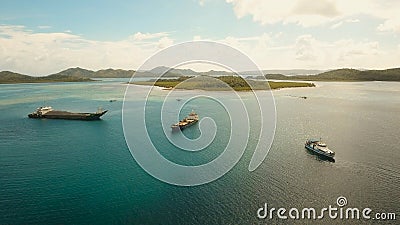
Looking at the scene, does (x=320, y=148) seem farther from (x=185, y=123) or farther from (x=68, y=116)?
(x=68, y=116)

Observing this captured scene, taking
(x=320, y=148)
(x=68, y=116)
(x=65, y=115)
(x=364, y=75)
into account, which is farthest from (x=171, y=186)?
(x=364, y=75)

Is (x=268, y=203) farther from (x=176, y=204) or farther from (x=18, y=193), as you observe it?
(x=18, y=193)

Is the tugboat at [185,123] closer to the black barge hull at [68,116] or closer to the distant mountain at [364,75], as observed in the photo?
the black barge hull at [68,116]

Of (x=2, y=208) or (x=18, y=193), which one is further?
(x=18, y=193)

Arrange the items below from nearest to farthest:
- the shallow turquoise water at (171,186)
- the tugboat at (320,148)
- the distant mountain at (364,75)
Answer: the shallow turquoise water at (171,186), the tugboat at (320,148), the distant mountain at (364,75)

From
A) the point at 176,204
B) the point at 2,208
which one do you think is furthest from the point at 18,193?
the point at 176,204

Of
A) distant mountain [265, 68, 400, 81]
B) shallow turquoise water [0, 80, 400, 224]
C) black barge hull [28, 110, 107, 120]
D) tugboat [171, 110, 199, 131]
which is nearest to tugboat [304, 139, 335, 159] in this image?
shallow turquoise water [0, 80, 400, 224]

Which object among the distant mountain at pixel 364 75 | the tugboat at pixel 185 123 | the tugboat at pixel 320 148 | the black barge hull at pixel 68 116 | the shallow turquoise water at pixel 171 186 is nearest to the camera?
the shallow turquoise water at pixel 171 186

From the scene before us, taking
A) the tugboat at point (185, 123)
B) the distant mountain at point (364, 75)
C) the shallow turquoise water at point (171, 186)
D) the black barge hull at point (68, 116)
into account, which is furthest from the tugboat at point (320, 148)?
the distant mountain at point (364, 75)

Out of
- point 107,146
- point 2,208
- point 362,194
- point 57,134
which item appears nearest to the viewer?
point 2,208

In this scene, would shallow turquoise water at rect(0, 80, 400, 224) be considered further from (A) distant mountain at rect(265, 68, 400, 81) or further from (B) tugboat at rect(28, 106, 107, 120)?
(A) distant mountain at rect(265, 68, 400, 81)

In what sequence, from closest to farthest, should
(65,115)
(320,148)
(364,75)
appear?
(320,148), (65,115), (364,75)
